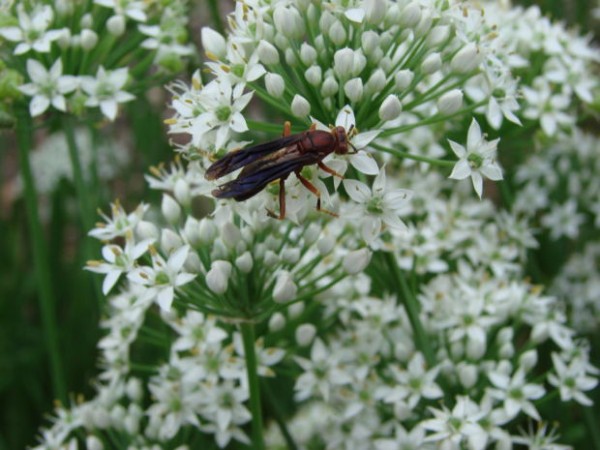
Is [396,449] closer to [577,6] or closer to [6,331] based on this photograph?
[6,331]

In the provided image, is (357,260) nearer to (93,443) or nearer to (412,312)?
(412,312)

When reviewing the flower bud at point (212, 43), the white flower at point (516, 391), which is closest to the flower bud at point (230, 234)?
the flower bud at point (212, 43)

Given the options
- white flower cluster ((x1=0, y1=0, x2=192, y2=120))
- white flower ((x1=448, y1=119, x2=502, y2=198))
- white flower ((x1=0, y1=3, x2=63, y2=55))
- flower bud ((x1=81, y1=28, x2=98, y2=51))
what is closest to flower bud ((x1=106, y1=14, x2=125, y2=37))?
white flower cluster ((x1=0, y1=0, x2=192, y2=120))

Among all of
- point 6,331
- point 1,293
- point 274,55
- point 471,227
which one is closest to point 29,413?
point 6,331

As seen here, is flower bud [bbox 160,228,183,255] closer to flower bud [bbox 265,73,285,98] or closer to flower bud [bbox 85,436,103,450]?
flower bud [bbox 265,73,285,98]

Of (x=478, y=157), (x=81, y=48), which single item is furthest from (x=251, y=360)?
(x=81, y=48)

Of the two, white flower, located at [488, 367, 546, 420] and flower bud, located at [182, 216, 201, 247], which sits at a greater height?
flower bud, located at [182, 216, 201, 247]
